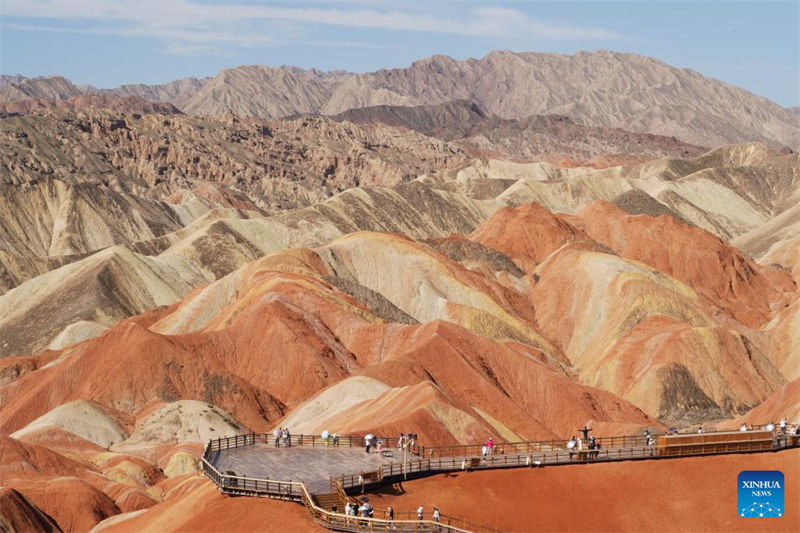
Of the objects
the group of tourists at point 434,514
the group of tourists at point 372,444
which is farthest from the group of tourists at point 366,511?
the group of tourists at point 372,444

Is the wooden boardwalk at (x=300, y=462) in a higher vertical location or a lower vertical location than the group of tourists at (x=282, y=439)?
lower

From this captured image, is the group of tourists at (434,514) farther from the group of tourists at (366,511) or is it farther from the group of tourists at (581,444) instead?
the group of tourists at (581,444)

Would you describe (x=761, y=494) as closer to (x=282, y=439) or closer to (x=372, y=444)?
(x=372, y=444)

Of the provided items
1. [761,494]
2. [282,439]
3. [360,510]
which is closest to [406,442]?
[282,439]

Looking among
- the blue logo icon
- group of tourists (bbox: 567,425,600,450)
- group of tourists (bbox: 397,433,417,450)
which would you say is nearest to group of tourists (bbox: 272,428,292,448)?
group of tourists (bbox: 397,433,417,450)

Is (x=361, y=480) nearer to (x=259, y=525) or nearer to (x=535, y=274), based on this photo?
(x=259, y=525)

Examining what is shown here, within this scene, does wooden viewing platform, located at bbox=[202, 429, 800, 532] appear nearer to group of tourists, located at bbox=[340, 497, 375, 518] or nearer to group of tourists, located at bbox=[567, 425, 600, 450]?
group of tourists, located at bbox=[567, 425, 600, 450]
